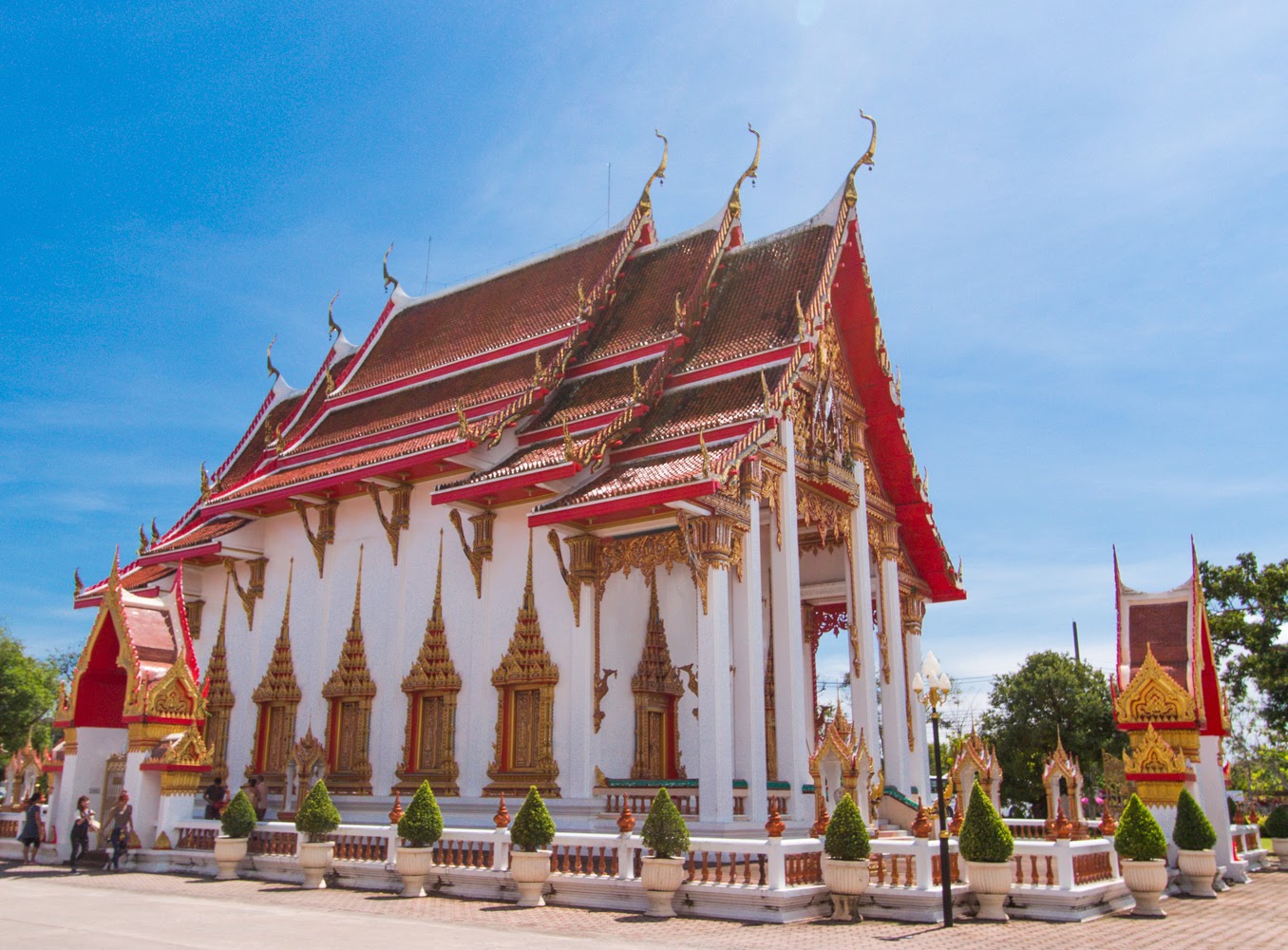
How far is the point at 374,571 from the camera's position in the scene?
17031mm

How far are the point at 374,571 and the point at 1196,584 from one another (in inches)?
452

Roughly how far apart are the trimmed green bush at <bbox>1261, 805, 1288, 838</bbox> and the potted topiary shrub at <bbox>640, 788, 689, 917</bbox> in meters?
12.8

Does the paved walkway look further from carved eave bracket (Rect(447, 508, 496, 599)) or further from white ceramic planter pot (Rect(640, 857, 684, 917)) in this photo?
carved eave bracket (Rect(447, 508, 496, 599))

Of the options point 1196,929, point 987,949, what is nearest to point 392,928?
point 987,949

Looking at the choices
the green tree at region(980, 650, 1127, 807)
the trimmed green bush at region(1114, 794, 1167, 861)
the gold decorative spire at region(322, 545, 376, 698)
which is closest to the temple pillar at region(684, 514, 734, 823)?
the trimmed green bush at region(1114, 794, 1167, 861)

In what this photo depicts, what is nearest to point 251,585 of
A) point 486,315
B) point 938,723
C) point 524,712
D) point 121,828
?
point 121,828

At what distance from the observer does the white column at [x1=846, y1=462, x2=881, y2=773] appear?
1602cm

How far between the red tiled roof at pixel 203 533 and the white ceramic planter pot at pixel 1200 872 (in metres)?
14.6

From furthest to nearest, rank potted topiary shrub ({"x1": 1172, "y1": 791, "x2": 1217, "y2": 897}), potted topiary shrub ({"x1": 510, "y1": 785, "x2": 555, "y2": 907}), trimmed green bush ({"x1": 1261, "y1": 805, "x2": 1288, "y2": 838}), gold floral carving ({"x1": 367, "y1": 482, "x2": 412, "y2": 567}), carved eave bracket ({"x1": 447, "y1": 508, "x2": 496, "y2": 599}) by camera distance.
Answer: trimmed green bush ({"x1": 1261, "y1": 805, "x2": 1288, "y2": 838})
gold floral carving ({"x1": 367, "y1": 482, "x2": 412, "y2": 567})
carved eave bracket ({"x1": 447, "y1": 508, "x2": 496, "y2": 599})
potted topiary shrub ({"x1": 1172, "y1": 791, "x2": 1217, "y2": 897})
potted topiary shrub ({"x1": 510, "y1": 785, "x2": 555, "y2": 907})

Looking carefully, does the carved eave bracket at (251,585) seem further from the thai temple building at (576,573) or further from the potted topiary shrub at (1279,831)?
the potted topiary shrub at (1279,831)

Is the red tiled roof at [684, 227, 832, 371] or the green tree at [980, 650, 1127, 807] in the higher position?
the red tiled roof at [684, 227, 832, 371]

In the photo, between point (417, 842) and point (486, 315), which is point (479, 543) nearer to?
point (417, 842)

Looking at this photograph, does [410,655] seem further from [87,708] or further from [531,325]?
[531,325]

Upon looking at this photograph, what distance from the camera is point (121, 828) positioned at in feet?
44.5
